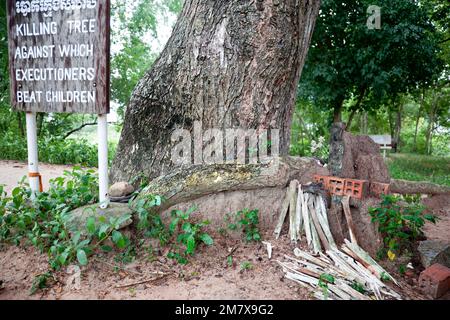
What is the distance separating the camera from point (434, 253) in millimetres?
3373

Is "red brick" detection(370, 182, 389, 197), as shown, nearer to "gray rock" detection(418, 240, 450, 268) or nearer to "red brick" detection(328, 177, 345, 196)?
"red brick" detection(328, 177, 345, 196)

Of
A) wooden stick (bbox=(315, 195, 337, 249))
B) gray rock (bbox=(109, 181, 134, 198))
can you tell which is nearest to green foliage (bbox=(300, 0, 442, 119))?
wooden stick (bbox=(315, 195, 337, 249))

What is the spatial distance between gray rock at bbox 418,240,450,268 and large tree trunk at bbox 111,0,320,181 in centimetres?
191

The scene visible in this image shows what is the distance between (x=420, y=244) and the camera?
3.58 metres

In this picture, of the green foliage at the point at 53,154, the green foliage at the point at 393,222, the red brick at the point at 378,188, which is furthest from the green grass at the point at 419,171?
the green foliage at the point at 53,154

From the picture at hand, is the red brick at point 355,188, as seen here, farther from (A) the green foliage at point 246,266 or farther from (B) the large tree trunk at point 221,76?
(A) the green foliage at point 246,266

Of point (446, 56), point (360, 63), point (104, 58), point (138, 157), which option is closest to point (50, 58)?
point (104, 58)

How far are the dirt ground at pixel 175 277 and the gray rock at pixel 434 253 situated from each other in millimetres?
228

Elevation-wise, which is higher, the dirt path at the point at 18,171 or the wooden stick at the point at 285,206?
the wooden stick at the point at 285,206

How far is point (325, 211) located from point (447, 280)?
1191 mm

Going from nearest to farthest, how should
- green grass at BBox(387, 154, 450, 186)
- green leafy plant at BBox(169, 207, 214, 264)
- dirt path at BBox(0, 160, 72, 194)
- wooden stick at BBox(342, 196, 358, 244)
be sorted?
green leafy plant at BBox(169, 207, 214, 264), wooden stick at BBox(342, 196, 358, 244), dirt path at BBox(0, 160, 72, 194), green grass at BBox(387, 154, 450, 186)

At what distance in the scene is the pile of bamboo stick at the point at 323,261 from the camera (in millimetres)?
2715

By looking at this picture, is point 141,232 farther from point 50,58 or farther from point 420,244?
point 420,244

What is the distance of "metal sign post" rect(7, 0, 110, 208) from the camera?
3334mm
